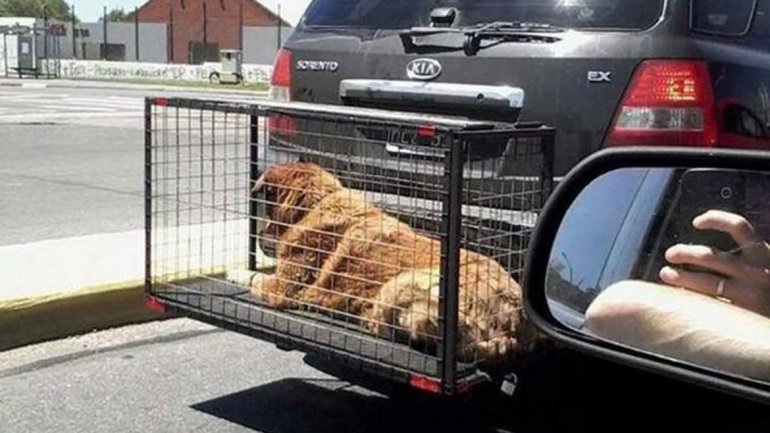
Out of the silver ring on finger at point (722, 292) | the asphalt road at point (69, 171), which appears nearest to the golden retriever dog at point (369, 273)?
the asphalt road at point (69, 171)

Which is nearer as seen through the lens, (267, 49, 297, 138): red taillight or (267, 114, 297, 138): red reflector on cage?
(267, 114, 297, 138): red reflector on cage

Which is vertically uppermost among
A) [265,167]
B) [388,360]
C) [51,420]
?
[265,167]

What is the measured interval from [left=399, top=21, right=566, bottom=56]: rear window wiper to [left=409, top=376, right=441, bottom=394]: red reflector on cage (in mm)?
1499

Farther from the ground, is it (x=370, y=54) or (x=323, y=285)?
(x=370, y=54)

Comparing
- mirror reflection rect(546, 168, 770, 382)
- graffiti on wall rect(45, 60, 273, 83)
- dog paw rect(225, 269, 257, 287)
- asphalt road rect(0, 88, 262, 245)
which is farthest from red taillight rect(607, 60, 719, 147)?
graffiti on wall rect(45, 60, 273, 83)

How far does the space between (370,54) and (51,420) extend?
2.20 meters

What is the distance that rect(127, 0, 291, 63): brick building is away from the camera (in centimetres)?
6372

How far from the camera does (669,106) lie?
4289 millimetres

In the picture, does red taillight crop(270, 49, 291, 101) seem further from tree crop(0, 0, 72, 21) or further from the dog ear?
tree crop(0, 0, 72, 21)

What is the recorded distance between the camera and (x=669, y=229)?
2.00 metres

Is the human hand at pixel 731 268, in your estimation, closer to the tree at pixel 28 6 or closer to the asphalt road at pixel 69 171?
the asphalt road at pixel 69 171

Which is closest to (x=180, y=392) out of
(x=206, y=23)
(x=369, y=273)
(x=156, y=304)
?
(x=156, y=304)

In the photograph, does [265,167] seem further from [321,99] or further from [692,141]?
[692,141]

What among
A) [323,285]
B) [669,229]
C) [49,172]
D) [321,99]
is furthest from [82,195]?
[669,229]
